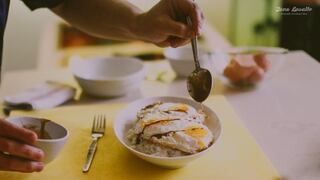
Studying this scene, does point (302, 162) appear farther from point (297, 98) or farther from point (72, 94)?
point (72, 94)

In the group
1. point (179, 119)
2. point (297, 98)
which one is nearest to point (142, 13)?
point (179, 119)

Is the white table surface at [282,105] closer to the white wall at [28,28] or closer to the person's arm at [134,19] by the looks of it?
the person's arm at [134,19]

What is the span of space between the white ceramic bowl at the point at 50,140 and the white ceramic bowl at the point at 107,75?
12.7 inches

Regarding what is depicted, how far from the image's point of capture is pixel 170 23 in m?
1.03

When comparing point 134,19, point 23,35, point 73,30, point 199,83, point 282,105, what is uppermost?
point 134,19

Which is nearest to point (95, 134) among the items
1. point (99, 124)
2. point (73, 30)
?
point (99, 124)

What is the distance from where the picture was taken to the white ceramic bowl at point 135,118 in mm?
820

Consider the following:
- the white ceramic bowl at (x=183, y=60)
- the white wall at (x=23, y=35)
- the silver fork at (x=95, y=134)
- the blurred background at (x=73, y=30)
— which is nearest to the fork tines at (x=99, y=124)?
the silver fork at (x=95, y=134)

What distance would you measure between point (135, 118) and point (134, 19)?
0.30 meters

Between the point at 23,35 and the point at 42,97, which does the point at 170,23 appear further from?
the point at 23,35

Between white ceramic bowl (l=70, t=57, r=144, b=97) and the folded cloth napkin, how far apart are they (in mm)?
55

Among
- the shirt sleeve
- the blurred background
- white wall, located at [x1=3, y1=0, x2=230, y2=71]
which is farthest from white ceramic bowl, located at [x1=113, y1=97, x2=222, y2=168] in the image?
white wall, located at [x1=3, y1=0, x2=230, y2=71]

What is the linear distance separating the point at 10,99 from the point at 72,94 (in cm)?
17

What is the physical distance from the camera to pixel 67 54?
2.33 meters
